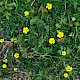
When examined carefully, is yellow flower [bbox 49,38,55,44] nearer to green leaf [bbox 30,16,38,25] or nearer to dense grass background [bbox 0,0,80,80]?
dense grass background [bbox 0,0,80,80]

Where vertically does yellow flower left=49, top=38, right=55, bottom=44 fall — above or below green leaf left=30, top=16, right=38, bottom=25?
below

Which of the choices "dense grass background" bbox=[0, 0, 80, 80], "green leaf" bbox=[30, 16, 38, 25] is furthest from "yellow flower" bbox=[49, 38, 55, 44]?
"green leaf" bbox=[30, 16, 38, 25]

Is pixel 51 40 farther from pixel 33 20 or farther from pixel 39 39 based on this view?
pixel 33 20

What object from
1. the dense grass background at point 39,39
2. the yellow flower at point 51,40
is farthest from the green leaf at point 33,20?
the yellow flower at point 51,40

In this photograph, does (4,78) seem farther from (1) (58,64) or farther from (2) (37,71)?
(1) (58,64)

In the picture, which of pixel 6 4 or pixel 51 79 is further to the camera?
pixel 6 4

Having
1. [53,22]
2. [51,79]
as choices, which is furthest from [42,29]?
[51,79]

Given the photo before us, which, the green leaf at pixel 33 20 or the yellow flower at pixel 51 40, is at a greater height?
the green leaf at pixel 33 20

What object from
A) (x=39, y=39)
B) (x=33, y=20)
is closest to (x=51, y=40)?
(x=39, y=39)

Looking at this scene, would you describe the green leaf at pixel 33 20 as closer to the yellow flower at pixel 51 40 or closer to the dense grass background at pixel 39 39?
the dense grass background at pixel 39 39
